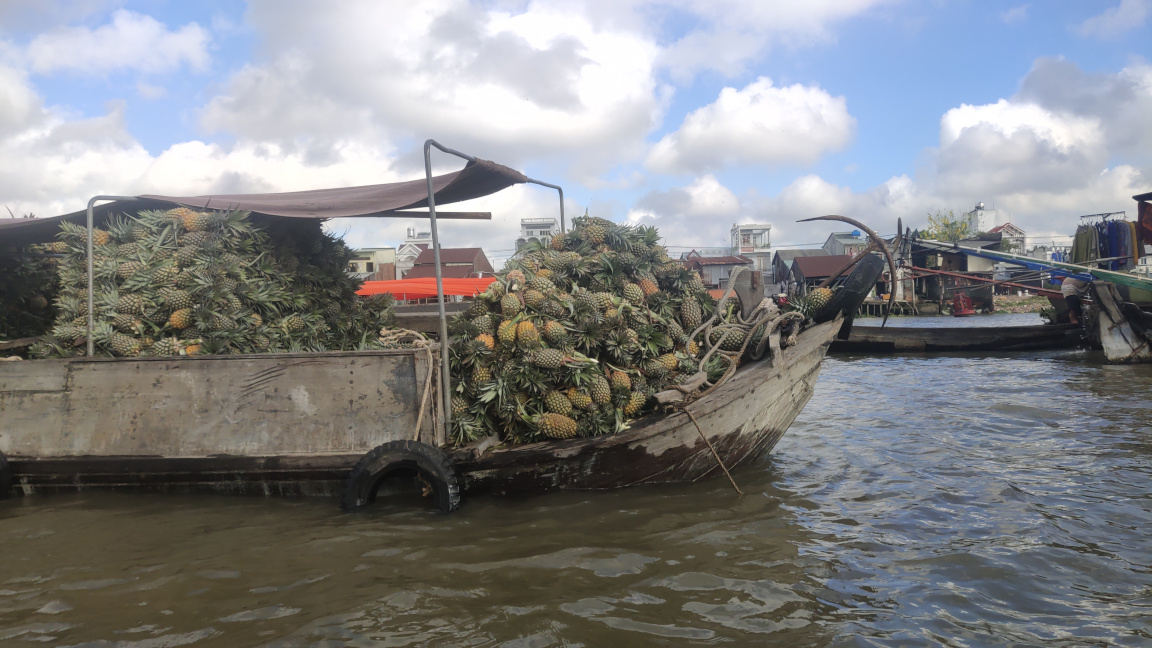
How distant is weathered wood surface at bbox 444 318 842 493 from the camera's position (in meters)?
4.77

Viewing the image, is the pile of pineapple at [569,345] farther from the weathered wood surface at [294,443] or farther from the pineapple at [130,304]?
the pineapple at [130,304]

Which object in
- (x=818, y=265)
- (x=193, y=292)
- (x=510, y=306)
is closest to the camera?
(x=510, y=306)

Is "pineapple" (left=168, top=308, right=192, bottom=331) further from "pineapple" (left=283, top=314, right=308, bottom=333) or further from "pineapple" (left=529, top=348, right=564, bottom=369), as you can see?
"pineapple" (left=529, top=348, right=564, bottom=369)

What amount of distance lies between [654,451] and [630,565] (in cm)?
114

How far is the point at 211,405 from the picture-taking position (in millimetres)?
5008

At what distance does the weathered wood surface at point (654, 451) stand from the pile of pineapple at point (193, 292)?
2.21 meters

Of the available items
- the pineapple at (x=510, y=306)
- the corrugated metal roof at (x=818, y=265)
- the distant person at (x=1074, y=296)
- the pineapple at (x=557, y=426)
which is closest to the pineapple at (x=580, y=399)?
the pineapple at (x=557, y=426)

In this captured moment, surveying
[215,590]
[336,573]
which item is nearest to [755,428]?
[336,573]

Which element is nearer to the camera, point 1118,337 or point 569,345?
point 569,345

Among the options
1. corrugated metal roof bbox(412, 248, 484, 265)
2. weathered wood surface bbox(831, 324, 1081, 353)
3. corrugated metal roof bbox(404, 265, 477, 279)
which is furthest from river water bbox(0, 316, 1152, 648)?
corrugated metal roof bbox(412, 248, 484, 265)

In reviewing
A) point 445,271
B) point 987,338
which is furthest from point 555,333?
point 445,271

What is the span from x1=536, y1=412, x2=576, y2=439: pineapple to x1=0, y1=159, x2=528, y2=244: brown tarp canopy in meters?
2.26

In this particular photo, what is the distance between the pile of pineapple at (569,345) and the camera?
16.2 ft

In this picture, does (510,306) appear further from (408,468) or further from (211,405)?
(211,405)
